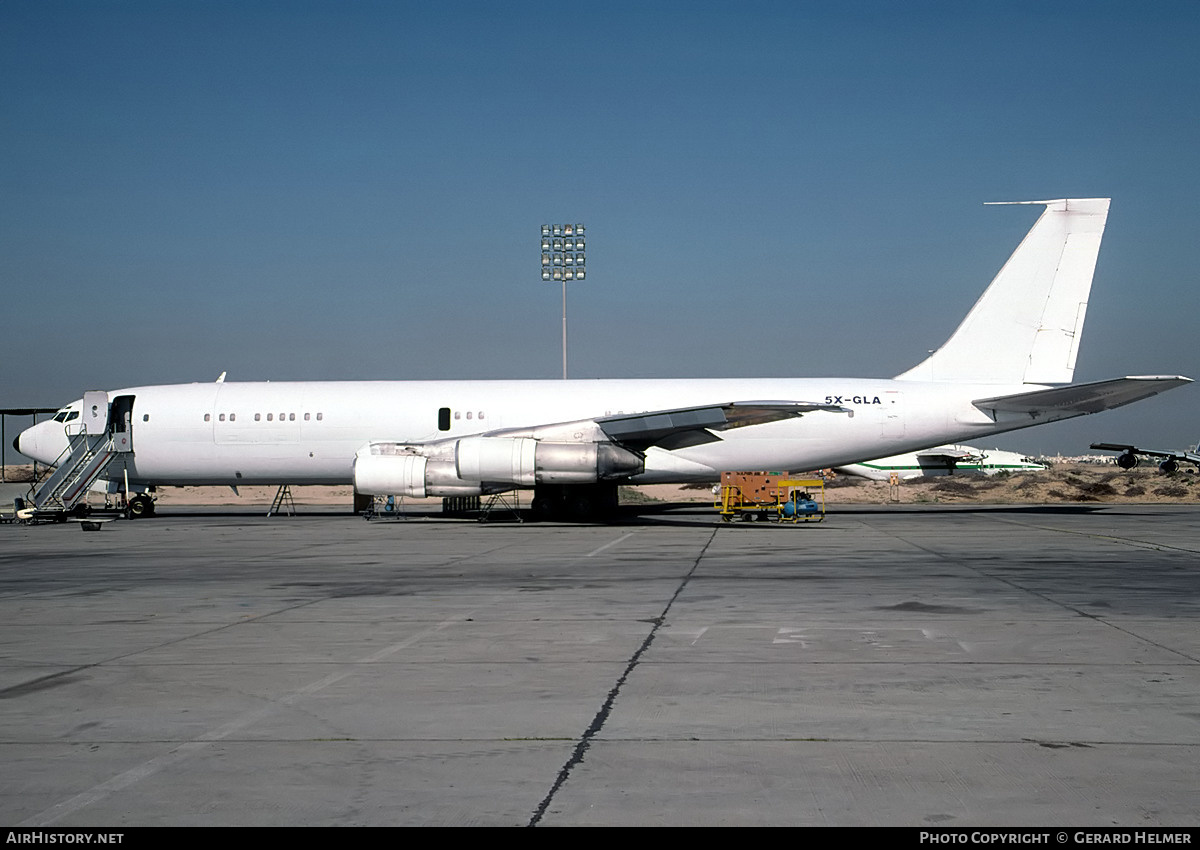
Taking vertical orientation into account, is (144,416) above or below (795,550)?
above

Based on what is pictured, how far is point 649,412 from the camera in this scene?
92.2ft

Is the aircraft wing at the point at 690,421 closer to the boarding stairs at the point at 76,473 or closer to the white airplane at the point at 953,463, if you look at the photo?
the boarding stairs at the point at 76,473

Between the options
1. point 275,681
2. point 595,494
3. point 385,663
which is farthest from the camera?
point 595,494

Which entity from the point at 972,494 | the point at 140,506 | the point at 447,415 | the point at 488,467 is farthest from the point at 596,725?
the point at 972,494

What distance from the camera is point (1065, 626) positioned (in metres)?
10.3

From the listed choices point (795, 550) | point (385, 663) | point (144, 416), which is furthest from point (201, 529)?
point (385, 663)

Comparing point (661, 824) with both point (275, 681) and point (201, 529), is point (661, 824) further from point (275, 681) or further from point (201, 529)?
point (201, 529)

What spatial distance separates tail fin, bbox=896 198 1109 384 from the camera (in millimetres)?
29391

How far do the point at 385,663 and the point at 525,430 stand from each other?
2009 centimetres

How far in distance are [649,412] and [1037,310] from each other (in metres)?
10.9

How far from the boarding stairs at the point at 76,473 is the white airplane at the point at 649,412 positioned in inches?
2.1

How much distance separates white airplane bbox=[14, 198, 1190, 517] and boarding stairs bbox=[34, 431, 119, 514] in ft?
0.17

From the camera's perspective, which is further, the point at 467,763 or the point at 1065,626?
the point at 1065,626

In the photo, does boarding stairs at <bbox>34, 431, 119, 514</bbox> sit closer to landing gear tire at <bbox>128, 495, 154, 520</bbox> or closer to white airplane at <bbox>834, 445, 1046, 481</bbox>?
landing gear tire at <bbox>128, 495, 154, 520</bbox>
